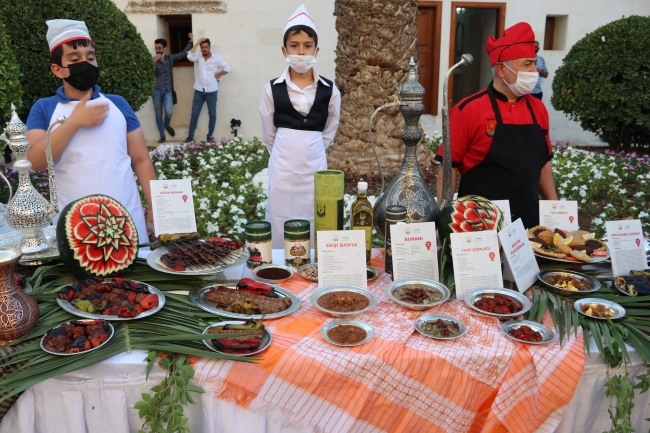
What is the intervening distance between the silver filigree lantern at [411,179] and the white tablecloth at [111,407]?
88 centimetres

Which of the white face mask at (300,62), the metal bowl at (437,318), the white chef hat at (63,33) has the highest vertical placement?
the white chef hat at (63,33)

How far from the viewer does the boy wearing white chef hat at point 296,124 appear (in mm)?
3234

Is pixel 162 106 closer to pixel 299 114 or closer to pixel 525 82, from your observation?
pixel 299 114

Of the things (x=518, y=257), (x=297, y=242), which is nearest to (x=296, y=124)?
(x=297, y=242)

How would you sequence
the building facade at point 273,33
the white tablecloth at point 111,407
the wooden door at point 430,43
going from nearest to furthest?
the white tablecloth at point 111,407 < the building facade at point 273,33 < the wooden door at point 430,43

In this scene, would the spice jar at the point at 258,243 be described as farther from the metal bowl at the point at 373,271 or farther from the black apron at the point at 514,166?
the black apron at the point at 514,166

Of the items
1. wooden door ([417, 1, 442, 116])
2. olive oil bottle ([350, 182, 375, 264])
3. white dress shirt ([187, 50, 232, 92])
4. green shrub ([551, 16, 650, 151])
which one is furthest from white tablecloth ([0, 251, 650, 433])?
wooden door ([417, 1, 442, 116])

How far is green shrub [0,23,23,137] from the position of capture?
452 centimetres

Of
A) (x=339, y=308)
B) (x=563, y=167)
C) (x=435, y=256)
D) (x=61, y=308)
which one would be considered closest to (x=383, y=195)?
(x=435, y=256)

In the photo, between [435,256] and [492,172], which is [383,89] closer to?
[492,172]

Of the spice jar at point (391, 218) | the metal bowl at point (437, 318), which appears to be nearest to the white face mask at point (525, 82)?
the spice jar at point (391, 218)

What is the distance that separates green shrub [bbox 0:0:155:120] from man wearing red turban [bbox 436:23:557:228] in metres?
5.00

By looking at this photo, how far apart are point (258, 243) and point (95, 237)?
0.67 meters

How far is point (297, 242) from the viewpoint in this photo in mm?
2367
